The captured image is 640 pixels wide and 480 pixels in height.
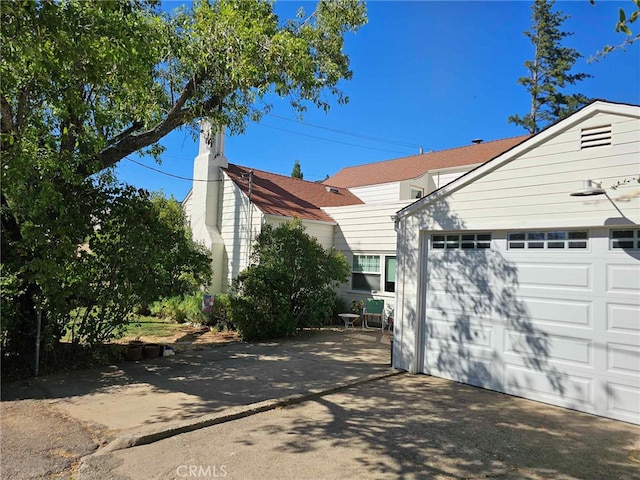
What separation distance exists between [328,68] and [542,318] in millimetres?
7016

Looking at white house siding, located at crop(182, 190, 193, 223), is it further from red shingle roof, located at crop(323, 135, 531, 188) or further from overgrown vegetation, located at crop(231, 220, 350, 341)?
red shingle roof, located at crop(323, 135, 531, 188)

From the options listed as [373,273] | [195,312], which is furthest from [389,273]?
[195,312]

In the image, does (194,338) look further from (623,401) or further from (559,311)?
(623,401)

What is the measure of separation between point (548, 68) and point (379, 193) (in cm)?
1735

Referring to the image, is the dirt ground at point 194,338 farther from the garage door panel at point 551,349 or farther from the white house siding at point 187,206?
the garage door panel at point 551,349

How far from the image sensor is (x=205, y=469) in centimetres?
377

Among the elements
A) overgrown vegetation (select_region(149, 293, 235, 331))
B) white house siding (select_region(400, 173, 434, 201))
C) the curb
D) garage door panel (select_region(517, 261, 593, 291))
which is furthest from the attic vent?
white house siding (select_region(400, 173, 434, 201))

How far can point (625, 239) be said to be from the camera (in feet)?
17.5

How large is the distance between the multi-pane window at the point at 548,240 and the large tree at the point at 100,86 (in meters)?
5.19

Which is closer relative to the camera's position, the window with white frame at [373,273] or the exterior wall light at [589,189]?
the exterior wall light at [589,189]

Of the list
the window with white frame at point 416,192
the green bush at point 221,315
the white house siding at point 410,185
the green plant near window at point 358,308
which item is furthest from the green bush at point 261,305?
the window with white frame at point 416,192

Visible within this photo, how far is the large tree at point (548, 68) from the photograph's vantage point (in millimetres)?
26594

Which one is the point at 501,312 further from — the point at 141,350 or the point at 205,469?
the point at 141,350

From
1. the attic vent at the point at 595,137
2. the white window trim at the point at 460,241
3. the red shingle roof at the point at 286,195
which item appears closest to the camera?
the attic vent at the point at 595,137
